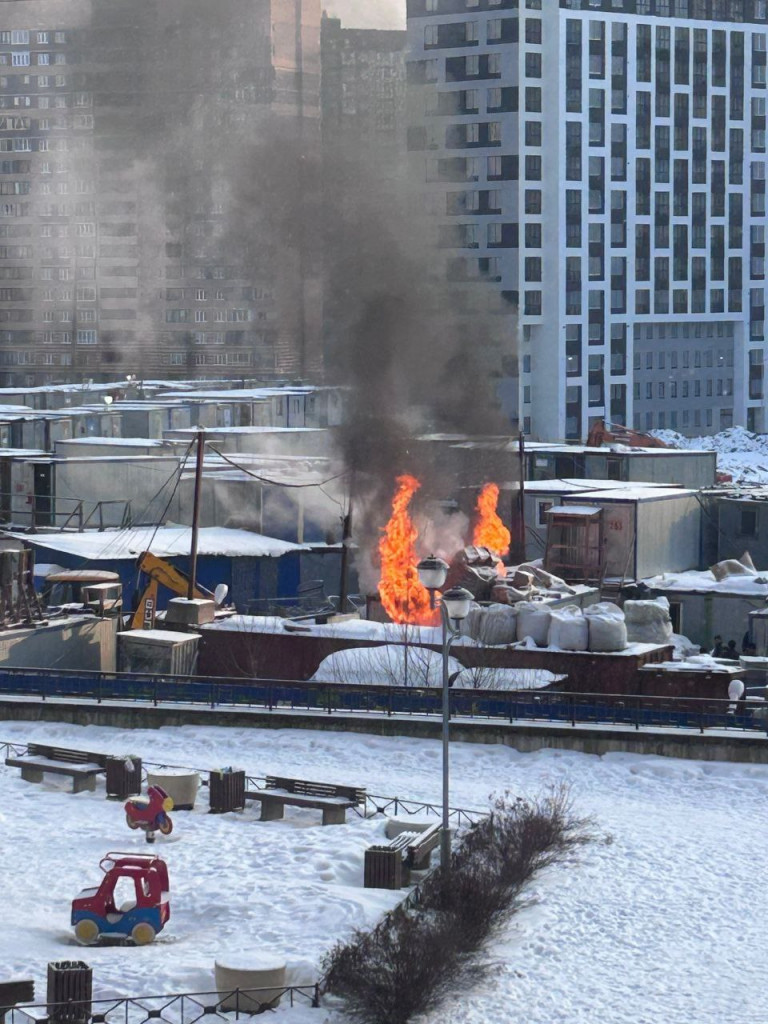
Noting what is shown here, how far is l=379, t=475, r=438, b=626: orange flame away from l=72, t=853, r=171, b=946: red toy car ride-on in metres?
17.8

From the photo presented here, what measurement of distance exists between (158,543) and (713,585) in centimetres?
1314

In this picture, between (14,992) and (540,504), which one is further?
(540,504)

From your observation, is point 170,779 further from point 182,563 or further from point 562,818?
point 182,563

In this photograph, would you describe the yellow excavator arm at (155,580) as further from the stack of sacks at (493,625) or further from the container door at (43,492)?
the container door at (43,492)

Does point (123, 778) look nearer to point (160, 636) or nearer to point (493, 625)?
point (160, 636)

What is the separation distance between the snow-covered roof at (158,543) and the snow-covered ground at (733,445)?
136 feet

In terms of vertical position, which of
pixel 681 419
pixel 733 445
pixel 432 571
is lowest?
pixel 733 445

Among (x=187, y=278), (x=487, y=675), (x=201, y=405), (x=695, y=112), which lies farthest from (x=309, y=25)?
(x=487, y=675)

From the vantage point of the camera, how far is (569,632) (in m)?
30.7

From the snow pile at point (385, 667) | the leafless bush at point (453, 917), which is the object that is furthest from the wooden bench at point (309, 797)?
the snow pile at point (385, 667)

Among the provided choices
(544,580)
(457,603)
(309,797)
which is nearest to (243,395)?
(544,580)

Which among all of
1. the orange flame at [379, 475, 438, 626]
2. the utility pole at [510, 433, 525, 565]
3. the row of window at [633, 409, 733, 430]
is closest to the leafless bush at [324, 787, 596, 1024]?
the orange flame at [379, 475, 438, 626]

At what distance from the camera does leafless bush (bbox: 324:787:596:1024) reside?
15578 millimetres

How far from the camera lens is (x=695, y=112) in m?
93.2
